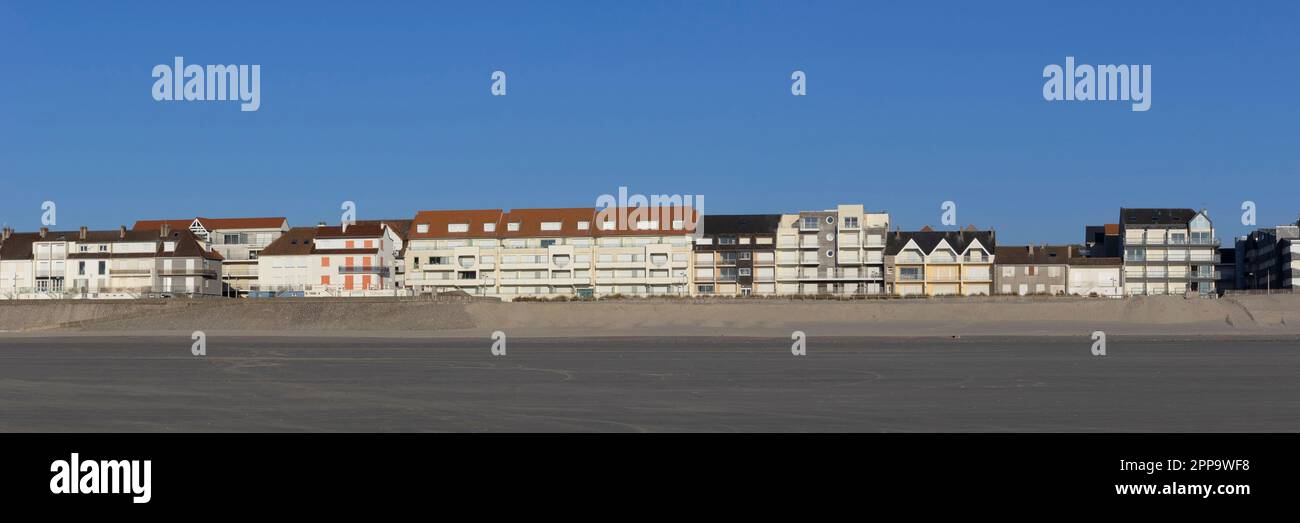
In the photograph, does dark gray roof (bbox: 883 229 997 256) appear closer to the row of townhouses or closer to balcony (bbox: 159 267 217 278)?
the row of townhouses

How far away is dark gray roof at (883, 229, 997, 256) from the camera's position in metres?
128

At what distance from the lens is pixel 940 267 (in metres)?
127

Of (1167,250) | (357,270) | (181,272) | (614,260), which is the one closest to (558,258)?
(614,260)

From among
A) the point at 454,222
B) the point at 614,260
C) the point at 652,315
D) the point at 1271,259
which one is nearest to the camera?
the point at 652,315

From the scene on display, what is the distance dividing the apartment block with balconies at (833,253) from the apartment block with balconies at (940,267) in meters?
1.87

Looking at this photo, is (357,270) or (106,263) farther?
(106,263)

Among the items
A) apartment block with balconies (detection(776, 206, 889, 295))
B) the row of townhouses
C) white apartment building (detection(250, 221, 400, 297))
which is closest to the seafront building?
the row of townhouses

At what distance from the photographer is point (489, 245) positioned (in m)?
127

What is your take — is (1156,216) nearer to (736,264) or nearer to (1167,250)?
(1167,250)

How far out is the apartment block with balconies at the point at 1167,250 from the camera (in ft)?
433

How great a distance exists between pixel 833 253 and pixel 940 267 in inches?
443

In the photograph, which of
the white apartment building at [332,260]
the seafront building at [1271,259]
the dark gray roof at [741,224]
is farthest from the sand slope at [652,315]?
the seafront building at [1271,259]
